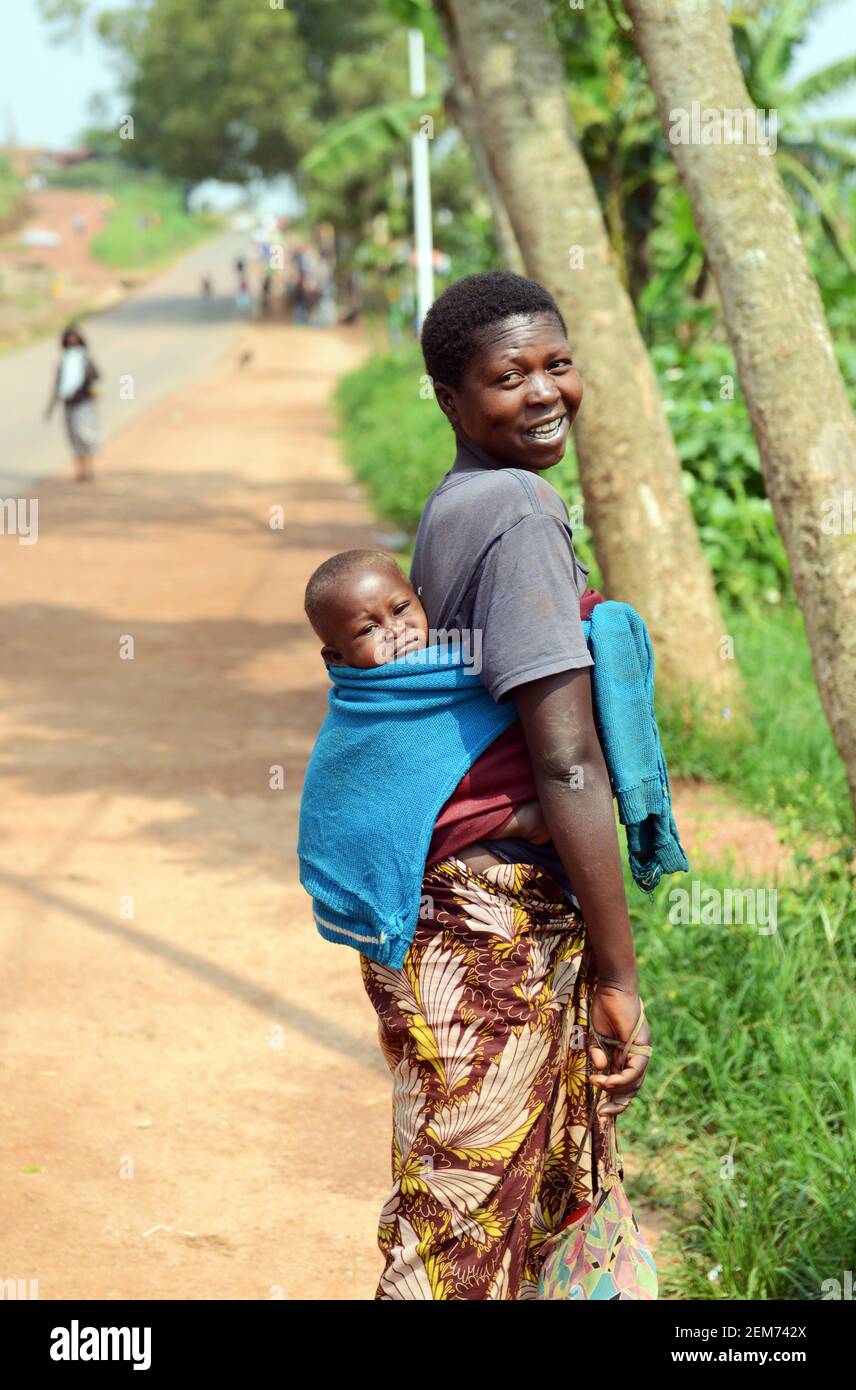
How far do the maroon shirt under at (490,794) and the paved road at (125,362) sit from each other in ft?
50.6

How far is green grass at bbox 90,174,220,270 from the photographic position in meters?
65.9

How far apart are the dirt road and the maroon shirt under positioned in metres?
1.60

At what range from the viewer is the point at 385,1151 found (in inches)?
161

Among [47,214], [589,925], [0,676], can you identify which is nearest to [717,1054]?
[589,925]

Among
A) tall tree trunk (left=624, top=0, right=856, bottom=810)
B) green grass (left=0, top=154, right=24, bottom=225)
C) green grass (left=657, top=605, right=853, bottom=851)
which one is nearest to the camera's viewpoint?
tall tree trunk (left=624, top=0, right=856, bottom=810)

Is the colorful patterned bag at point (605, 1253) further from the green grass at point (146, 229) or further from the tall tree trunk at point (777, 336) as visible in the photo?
the green grass at point (146, 229)

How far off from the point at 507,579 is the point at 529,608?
49 millimetres

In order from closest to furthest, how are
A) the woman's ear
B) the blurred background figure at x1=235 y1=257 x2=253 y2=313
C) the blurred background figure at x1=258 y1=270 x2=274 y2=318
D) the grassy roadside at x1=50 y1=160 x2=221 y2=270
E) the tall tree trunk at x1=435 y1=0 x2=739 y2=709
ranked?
the woman's ear
the tall tree trunk at x1=435 y1=0 x2=739 y2=709
the blurred background figure at x1=235 y1=257 x2=253 y2=313
the blurred background figure at x1=258 y1=270 x2=274 y2=318
the grassy roadside at x1=50 y1=160 x2=221 y2=270

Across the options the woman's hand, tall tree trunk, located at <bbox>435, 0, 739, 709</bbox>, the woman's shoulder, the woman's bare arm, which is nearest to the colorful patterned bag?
the woman's hand

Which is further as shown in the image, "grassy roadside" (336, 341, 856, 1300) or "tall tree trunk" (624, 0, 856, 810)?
"tall tree trunk" (624, 0, 856, 810)

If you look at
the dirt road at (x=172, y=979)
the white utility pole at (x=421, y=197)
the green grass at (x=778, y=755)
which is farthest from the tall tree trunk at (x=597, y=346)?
the white utility pole at (x=421, y=197)

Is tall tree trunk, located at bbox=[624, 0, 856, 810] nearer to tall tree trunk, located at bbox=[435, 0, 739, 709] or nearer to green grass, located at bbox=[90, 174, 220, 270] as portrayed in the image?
tall tree trunk, located at bbox=[435, 0, 739, 709]

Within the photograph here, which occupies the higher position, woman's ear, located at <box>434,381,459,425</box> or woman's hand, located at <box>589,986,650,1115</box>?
woman's ear, located at <box>434,381,459,425</box>

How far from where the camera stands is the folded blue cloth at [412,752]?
221cm
